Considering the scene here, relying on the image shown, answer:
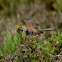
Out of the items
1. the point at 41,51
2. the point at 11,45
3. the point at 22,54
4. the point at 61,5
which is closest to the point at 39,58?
the point at 41,51

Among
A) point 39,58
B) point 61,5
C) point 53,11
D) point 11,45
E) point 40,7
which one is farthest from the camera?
point 53,11

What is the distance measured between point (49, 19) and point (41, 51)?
2.14 meters

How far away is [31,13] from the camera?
383 cm

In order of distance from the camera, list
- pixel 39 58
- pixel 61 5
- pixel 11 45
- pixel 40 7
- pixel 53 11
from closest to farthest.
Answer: pixel 39 58
pixel 11 45
pixel 61 5
pixel 40 7
pixel 53 11

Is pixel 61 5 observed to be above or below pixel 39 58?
above

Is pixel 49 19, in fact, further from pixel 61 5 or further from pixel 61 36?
pixel 61 36

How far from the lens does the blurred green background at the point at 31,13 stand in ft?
11.5

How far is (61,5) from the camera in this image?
356 cm

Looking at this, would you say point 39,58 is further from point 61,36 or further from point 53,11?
point 53,11

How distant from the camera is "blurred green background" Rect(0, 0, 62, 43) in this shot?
11.5ft

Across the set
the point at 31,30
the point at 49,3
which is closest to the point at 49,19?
the point at 49,3

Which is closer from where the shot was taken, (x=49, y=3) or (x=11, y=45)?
(x=11, y=45)

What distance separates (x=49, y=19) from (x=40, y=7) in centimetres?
40

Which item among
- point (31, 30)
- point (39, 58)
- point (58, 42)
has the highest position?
point (31, 30)
